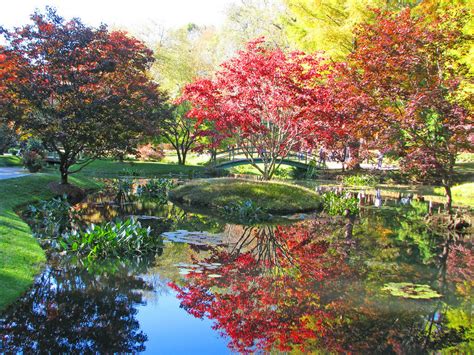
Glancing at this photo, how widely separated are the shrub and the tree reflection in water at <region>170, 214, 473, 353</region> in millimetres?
15919

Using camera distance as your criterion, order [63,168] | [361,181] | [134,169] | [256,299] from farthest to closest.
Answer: [134,169]
[361,181]
[63,168]
[256,299]

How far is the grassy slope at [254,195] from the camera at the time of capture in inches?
527

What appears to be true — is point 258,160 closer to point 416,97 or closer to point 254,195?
point 254,195

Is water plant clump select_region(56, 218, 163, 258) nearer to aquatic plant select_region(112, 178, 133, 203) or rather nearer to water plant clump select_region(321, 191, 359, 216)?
aquatic plant select_region(112, 178, 133, 203)

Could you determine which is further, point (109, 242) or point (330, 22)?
point (330, 22)

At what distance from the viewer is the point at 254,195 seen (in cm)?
1362

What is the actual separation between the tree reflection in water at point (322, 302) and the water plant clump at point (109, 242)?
1272 millimetres

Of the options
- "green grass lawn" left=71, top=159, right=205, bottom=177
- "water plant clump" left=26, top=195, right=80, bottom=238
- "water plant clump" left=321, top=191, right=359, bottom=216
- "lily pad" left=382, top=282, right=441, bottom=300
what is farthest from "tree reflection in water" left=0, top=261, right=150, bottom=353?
"green grass lawn" left=71, top=159, right=205, bottom=177

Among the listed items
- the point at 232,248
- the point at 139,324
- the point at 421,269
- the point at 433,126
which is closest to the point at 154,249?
the point at 232,248

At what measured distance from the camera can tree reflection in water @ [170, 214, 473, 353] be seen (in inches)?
172

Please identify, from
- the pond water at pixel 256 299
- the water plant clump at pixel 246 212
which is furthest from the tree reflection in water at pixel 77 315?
the water plant clump at pixel 246 212

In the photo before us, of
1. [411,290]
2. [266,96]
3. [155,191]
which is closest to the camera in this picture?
[411,290]

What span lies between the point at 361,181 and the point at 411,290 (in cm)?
1913

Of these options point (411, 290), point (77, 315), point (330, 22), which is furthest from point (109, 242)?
point (330, 22)
